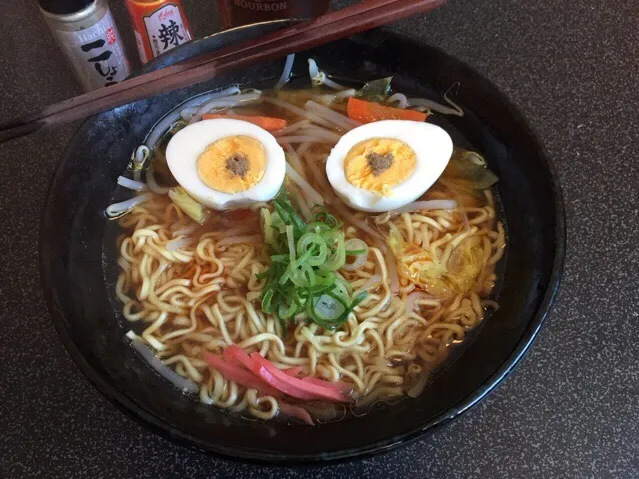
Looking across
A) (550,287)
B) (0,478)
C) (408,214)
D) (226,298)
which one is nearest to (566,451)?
(550,287)

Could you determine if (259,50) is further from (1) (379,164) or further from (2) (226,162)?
(1) (379,164)

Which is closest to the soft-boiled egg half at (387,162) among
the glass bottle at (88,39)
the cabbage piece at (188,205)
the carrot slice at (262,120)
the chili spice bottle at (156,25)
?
the carrot slice at (262,120)

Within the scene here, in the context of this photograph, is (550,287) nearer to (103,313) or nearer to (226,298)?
(226,298)

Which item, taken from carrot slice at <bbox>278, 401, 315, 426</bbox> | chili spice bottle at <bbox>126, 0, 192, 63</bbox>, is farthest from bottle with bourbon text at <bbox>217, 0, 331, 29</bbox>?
carrot slice at <bbox>278, 401, 315, 426</bbox>

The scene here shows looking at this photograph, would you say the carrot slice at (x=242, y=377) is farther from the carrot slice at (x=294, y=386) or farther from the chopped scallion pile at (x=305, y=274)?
the chopped scallion pile at (x=305, y=274)

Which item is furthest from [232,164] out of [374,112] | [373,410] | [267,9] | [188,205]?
[373,410]

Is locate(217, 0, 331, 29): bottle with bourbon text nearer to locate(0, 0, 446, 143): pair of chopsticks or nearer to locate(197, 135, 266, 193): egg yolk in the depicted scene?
locate(0, 0, 446, 143): pair of chopsticks
